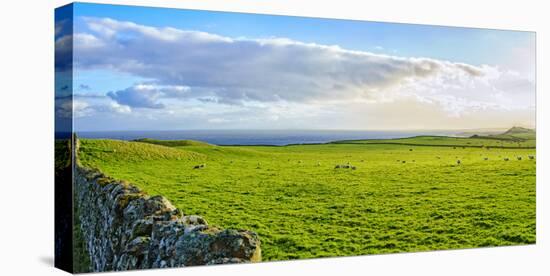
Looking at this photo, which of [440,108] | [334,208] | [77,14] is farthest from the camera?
[440,108]

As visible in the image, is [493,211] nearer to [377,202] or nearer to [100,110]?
[377,202]

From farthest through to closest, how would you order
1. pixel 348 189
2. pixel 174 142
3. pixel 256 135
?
1. pixel 348 189
2. pixel 256 135
3. pixel 174 142

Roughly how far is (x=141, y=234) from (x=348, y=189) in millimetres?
4500

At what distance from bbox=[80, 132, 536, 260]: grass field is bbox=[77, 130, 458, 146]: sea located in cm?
12

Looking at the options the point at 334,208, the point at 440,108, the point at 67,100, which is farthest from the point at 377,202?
the point at 67,100

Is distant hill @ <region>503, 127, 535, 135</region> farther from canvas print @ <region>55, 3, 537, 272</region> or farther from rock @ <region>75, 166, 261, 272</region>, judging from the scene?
rock @ <region>75, 166, 261, 272</region>

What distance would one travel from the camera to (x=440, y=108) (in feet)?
58.5

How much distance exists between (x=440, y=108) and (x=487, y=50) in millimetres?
1730

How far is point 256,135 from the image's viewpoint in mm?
15930

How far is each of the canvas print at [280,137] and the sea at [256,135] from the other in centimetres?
3

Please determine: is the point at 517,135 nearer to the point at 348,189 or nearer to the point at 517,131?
the point at 517,131

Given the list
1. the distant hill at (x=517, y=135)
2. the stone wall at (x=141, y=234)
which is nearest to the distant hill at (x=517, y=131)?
the distant hill at (x=517, y=135)

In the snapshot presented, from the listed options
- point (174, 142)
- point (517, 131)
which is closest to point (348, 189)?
point (174, 142)

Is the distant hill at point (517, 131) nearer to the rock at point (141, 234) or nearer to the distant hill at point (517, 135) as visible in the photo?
the distant hill at point (517, 135)
